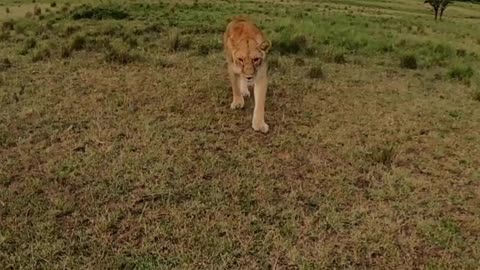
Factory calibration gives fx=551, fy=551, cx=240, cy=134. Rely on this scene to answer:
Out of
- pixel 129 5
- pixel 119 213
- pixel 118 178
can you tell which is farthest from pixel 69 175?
pixel 129 5

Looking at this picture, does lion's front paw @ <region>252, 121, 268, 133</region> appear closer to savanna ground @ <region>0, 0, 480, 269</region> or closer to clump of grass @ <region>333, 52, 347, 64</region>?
savanna ground @ <region>0, 0, 480, 269</region>

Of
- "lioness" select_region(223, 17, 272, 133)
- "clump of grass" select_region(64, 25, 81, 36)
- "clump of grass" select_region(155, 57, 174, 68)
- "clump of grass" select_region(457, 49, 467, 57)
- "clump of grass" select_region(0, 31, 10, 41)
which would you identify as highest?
"lioness" select_region(223, 17, 272, 133)

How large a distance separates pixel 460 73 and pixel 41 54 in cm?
936

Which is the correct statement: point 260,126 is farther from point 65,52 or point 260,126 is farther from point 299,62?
point 65,52

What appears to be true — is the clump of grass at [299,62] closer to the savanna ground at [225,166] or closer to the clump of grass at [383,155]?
the savanna ground at [225,166]

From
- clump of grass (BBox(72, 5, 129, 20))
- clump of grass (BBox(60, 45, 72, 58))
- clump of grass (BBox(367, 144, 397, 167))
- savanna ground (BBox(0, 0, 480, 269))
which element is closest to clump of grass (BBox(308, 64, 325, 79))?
savanna ground (BBox(0, 0, 480, 269))

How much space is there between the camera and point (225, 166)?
21.6 feet

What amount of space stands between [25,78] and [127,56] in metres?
2.28

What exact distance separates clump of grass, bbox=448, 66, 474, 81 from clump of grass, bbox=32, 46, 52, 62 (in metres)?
8.91

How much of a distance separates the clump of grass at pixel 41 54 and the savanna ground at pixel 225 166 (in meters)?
0.05

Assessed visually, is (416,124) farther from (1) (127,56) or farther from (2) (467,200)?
(1) (127,56)

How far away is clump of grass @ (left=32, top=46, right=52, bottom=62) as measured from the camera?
1163cm

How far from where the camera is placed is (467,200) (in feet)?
19.9

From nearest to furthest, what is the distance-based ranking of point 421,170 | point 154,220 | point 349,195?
1. point 154,220
2. point 349,195
3. point 421,170
